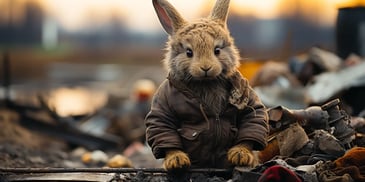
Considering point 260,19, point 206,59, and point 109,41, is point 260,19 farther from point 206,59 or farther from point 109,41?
point 206,59

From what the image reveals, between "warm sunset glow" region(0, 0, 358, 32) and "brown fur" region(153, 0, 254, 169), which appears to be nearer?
"brown fur" region(153, 0, 254, 169)

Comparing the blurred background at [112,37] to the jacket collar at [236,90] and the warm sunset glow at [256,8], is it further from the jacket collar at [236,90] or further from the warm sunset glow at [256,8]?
the jacket collar at [236,90]

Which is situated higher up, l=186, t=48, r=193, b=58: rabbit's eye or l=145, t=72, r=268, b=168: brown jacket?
l=186, t=48, r=193, b=58: rabbit's eye

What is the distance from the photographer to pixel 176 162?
127 inches

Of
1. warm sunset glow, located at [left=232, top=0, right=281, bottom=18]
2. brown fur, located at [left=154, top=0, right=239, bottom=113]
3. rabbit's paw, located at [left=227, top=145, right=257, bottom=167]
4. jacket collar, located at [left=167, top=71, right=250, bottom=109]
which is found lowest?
warm sunset glow, located at [left=232, top=0, right=281, bottom=18]

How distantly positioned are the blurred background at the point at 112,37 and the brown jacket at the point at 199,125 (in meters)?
6.21

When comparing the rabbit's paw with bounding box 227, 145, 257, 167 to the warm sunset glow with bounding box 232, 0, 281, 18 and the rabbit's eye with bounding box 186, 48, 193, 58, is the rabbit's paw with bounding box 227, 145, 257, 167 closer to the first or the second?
the rabbit's eye with bounding box 186, 48, 193, 58

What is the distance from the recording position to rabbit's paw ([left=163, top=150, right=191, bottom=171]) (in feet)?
10.6

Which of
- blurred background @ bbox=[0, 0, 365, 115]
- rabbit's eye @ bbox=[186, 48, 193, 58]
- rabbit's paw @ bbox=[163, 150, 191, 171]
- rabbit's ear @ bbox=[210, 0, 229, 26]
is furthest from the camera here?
blurred background @ bbox=[0, 0, 365, 115]

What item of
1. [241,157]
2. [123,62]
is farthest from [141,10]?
[241,157]

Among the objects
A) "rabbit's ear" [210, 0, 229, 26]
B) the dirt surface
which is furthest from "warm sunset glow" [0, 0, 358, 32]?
"rabbit's ear" [210, 0, 229, 26]

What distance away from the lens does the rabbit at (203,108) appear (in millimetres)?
3305

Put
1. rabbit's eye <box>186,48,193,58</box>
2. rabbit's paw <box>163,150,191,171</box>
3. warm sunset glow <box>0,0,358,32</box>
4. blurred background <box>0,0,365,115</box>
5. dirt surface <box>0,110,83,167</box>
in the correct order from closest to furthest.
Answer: rabbit's paw <box>163,150,191,171</box> < rabbit's eye <box>186,48,193,58</box> < dirt surface <box>0,110,83,167</box> < blurred background <box>0,0,365,115</box> < warm sunset glow <box>0,0,358,32</box>

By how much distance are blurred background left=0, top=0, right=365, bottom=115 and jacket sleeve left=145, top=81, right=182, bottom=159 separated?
621 centimetres
